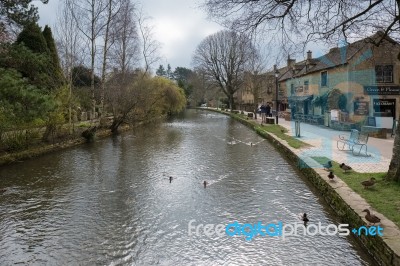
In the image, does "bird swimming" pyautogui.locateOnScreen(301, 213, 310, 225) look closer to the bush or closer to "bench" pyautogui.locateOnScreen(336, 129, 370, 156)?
"bench" pyautogui.locateOnScreen(336, 129, 370, 156)

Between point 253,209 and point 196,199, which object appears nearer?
point 253,209

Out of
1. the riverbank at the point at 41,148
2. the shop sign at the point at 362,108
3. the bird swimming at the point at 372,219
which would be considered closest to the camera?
the bird swimming at the point at 372,219

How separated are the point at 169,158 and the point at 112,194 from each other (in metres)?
5.85

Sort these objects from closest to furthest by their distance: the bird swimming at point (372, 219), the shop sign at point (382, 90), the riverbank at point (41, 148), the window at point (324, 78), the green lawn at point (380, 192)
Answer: the bird swimming at point (372, 219) → the green lawn at point (380, 192) → the riverbank at point (41, 148) → the shop sign at point (382, 90) → the window at point (324, 78)

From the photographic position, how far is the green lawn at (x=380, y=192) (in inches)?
260

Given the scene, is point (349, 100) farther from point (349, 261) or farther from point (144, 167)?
point (349, 261)

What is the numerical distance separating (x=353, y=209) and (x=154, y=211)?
4.46 m

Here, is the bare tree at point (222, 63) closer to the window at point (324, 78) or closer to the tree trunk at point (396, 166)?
the window at point (324, 78)

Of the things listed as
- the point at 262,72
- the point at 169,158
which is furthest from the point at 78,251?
the point at 262,72

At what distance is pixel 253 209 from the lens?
8.38 metres

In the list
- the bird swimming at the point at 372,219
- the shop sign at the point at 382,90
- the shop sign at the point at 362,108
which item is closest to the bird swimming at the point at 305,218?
the bird swimming at the point at 372,219

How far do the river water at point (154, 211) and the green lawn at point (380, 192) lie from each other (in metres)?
0.88

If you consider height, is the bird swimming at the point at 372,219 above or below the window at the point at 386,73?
below

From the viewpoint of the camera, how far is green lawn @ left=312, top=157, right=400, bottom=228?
661 cm
